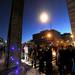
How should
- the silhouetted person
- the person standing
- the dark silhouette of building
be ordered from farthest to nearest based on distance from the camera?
the person standing, the silhouetted person, the dark silhouette of building

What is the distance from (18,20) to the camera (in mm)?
1891

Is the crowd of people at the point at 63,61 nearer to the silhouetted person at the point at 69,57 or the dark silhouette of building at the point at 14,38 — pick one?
the silhouetted person at the point at 69,57

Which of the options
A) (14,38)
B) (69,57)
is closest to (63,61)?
(69,57)

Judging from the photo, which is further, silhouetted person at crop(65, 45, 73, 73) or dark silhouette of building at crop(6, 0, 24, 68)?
silhouetted person at crop(65, 45, 73, 73)

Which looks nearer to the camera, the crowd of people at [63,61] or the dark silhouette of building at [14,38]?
the dark silhouette of building at [14,38]

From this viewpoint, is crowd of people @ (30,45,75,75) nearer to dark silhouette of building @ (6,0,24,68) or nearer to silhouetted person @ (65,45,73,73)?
silhouetted person @ (65,45,73,73)

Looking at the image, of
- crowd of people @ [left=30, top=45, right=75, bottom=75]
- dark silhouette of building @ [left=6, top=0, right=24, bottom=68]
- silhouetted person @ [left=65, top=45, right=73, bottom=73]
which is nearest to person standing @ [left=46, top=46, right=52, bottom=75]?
crowd of people @ [left=30, top=45, right=75, bottom=75]

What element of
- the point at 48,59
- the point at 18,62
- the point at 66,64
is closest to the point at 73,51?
the point at 66,64

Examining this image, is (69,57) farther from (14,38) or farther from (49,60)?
(14,38)

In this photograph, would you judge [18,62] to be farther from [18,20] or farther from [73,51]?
[73,51]

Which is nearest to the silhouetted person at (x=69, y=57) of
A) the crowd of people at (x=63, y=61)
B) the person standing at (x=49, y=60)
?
the crowd of people at (x=63, y=61)

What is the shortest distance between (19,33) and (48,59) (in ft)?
8.13

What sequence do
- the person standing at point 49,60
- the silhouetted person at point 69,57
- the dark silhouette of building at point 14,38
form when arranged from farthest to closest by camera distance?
the person standing at point 49,60 < the silhouetted person at point 69,57 < the dark silhouette of building at point 14,38

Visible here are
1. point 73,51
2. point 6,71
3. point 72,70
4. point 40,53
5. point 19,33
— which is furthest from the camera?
point 40,53
